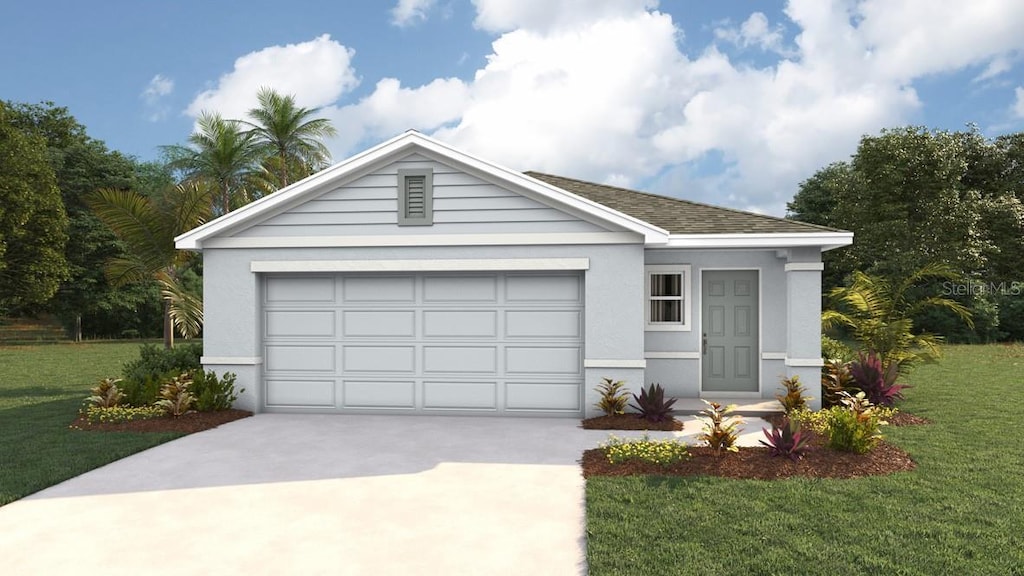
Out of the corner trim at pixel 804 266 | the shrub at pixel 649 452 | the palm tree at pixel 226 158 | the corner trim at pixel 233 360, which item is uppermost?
the palm tree at pixel 226 158

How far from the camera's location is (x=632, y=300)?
32.0 feet

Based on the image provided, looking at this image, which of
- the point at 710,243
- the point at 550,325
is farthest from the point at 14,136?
the point at 710,243

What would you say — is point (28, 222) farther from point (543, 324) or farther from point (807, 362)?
point (807, 362)

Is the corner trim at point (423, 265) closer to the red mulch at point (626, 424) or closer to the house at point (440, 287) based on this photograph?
the house at point (440, 287)

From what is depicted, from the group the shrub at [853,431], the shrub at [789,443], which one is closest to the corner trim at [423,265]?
the shrub at [789,443]

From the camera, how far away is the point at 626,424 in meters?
9.20

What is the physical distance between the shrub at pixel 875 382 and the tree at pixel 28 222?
2818 cm

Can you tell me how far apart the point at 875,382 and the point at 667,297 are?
11.6 ft

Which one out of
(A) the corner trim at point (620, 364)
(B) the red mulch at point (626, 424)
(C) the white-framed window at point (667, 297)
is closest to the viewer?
(B) the red mulch at point (626, 424)

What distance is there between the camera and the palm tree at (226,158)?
2433cm

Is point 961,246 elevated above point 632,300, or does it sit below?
above

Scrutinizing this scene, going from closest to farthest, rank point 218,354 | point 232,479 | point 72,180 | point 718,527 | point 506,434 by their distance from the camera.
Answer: point 718,527 → point 232,479 → point 506,434 → point 218,354 → point 72,180

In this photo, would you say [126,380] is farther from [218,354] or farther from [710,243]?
[710,243]

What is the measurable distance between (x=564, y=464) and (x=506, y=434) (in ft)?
5.57
